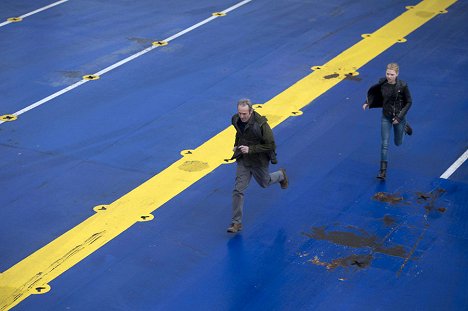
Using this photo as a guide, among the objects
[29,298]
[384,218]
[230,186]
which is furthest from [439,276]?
[29,298]

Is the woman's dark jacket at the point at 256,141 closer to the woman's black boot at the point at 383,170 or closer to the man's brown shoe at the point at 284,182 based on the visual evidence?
the man's brown shoe at the point at 284,182

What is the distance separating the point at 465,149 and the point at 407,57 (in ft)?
13.5

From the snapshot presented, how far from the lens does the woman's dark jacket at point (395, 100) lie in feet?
41.2

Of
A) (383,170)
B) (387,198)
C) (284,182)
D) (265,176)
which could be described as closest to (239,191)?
(265,176)

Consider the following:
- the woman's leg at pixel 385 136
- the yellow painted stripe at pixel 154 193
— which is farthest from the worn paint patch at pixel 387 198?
the yellow painted stripe at pixel 154 193

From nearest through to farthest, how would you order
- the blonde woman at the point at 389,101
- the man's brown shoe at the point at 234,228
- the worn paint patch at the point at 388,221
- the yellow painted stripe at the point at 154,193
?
the yellow painted stripe at the point at 154,193 < the man's brown shoe at the point at 234,228 < the worn paint patch at the point at 388,221 < the blonde woman at the point at 389,101

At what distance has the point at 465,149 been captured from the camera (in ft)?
44.8

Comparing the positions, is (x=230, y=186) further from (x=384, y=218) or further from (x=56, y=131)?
(x=56, y=131)

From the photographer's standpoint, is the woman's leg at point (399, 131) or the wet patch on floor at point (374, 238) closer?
the wet patch on floor at point (374, 238)

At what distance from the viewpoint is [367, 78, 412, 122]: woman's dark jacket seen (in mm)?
12547

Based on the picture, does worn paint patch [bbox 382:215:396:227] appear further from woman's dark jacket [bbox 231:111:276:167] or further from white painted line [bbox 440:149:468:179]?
woman's dark jacket [bbox 231:111:276:167]

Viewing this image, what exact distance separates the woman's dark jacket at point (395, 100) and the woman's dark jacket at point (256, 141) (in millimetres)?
2111

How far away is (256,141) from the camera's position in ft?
37.1

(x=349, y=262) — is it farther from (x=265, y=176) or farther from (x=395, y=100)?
(x=395, y=100)
